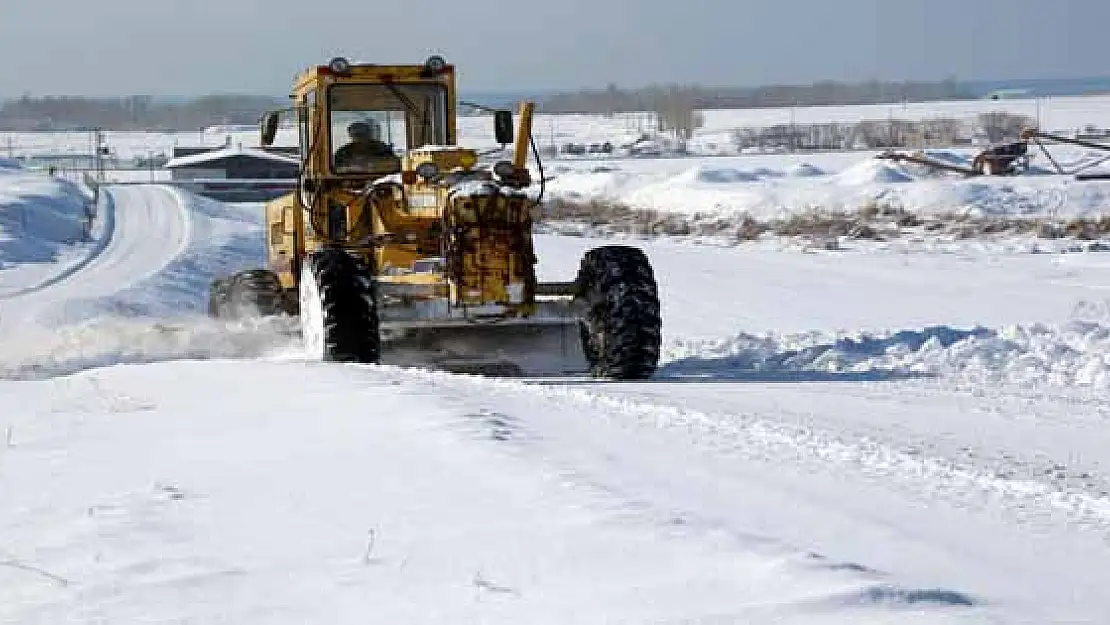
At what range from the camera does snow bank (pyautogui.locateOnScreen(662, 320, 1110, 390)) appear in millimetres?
12102

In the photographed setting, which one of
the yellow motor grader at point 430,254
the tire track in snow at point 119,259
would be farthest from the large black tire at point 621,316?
the tire track in snow at point 119,259

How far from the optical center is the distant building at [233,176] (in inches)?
2453

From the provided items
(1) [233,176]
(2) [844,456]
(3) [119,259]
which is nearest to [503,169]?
(2) [844,456]

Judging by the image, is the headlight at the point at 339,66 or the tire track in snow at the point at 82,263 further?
the tire track in snow at the point at 82,263

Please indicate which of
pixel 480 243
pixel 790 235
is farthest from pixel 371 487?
pixel 790 235

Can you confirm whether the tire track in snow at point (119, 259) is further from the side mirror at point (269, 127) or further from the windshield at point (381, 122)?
the windshield at point (381, 122)

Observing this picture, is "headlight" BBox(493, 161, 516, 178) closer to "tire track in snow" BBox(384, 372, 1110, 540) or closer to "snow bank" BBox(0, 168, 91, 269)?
"tire track in snow" BBox(384, 372, 1110, 540)

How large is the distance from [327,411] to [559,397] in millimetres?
1632

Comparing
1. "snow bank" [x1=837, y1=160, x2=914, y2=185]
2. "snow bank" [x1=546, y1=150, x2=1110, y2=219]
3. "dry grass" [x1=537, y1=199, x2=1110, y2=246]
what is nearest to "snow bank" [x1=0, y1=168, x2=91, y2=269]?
"dry grass" [x1=537, y1=199, x2=1110, y2=246]

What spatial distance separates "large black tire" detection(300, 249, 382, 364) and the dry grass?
20.1m

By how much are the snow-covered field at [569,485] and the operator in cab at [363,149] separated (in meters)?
1.70

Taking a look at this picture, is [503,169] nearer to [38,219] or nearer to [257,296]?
[257,296]

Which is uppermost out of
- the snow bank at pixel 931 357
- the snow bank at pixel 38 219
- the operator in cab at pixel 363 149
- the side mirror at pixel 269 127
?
the side mirror at pixel 269 127

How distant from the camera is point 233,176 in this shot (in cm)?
7050
